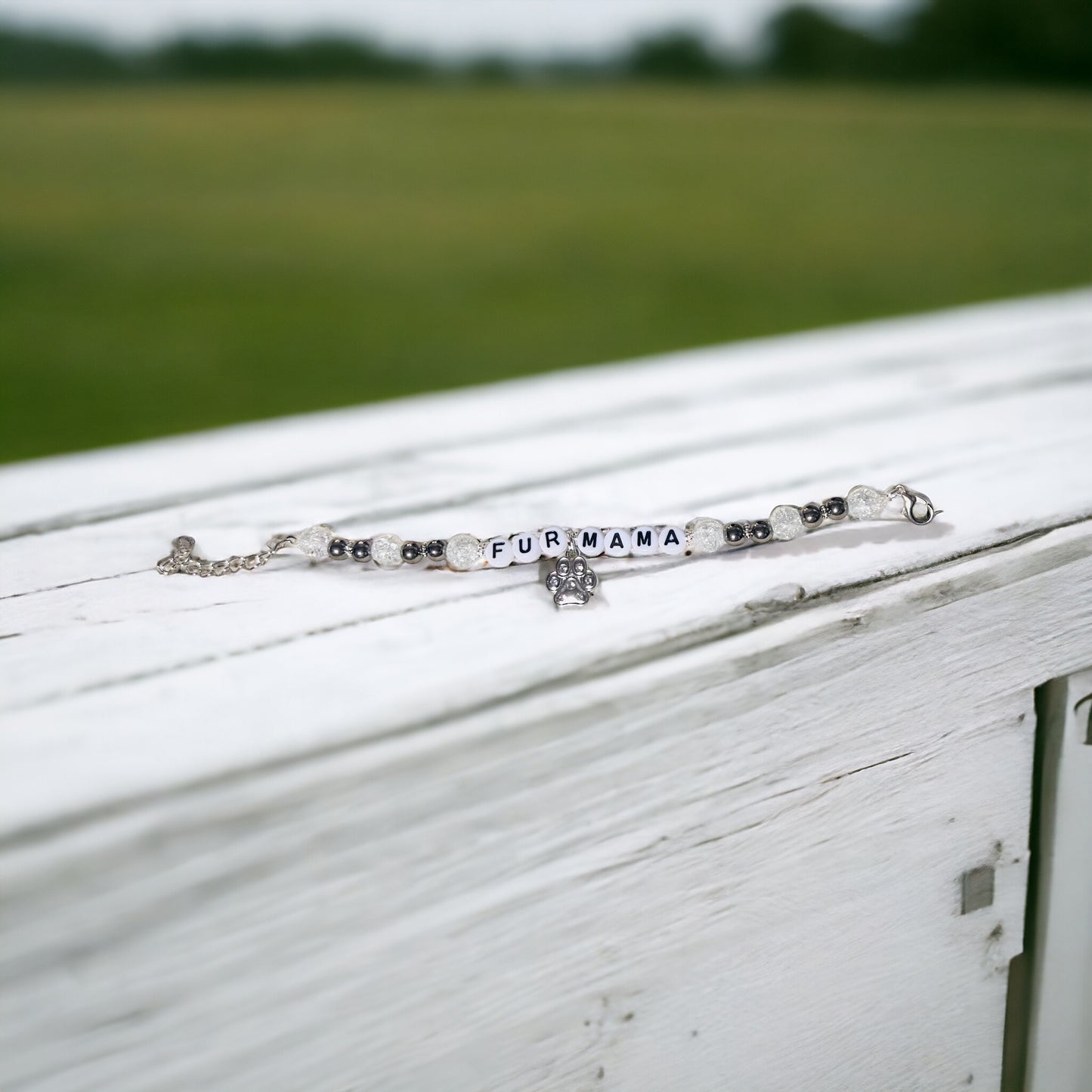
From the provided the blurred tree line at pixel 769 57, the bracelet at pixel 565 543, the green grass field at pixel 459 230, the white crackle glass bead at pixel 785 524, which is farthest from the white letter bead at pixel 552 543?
the blurred tree line at pixel 769 57

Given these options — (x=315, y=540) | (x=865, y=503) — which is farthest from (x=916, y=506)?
(x=315, y=540)

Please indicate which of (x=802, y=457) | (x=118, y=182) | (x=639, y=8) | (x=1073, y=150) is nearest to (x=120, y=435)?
(x=118, y=182)

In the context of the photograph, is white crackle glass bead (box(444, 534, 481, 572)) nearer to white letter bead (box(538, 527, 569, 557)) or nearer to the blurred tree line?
white letter bead (box(538, 527, 569, 557))

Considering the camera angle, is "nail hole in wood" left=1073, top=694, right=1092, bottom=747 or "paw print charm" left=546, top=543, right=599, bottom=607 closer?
"paw print charm" left=546, top=543, right=599, bottom=607

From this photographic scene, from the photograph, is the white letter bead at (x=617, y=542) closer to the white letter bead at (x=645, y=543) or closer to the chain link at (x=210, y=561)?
the white letter bead at (x=645, y=543)

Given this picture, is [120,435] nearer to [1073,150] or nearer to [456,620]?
[456,620]

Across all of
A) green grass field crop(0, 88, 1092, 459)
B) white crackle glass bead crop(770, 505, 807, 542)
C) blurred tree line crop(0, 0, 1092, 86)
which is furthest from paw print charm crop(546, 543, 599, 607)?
blurred tree line crop(0, 0, 1092, 86)

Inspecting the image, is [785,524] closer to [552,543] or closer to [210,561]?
[552,543]

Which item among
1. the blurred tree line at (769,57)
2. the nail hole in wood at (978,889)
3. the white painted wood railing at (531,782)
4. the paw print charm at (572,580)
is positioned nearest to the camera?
the white painted wood railing at (531,782)
